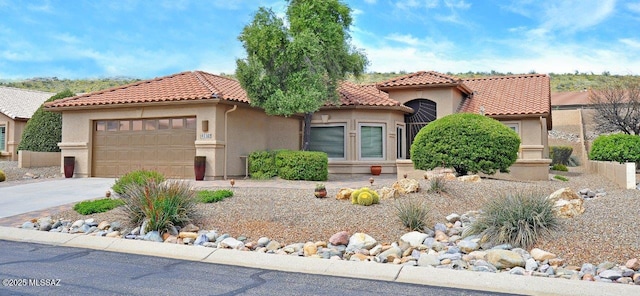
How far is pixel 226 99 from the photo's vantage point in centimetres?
1864

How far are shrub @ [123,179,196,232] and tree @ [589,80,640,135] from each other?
3545cm

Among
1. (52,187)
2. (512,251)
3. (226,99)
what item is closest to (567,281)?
(512,251)

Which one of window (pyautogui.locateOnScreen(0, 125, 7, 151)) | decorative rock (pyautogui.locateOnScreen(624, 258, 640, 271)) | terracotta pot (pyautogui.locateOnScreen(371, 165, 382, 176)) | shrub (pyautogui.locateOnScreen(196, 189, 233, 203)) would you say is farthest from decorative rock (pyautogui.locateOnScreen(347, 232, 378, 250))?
window (pyautogui.locateOnScreen(0, 125, 7, 151))

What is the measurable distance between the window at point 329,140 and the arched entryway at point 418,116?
3.66 metres

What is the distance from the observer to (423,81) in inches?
965

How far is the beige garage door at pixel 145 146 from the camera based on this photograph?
19.5m

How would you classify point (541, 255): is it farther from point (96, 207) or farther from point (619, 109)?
point (619, 109)

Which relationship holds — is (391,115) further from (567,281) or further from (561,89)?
(561,89)

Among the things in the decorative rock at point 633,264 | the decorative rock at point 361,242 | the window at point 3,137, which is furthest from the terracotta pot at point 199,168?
the window at point 3,137

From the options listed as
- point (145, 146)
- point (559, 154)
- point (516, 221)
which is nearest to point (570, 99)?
→ point (559, 154)

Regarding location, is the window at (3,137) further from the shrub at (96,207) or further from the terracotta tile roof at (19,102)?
the shrub at (96,207)

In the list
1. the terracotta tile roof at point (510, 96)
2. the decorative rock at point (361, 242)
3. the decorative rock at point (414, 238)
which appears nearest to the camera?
the decorative rock at point (361, 242)

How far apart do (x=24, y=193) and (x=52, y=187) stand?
4.61 feet

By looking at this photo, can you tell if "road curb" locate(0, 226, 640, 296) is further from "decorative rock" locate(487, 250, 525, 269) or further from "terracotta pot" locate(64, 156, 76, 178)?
"terracotta pot" locate(64, 156, 76, 178)
